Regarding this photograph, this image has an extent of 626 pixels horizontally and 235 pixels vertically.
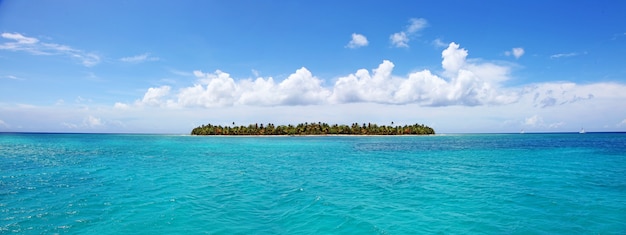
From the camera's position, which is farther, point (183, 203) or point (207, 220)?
point (183, 203)

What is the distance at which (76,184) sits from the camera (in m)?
22.6

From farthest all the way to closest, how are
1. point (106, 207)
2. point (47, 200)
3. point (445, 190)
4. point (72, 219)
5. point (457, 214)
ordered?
point (445, 190), point (47, 200), point (106, 207), point (457, 214), point (72, 219)

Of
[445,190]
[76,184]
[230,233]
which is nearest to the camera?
[230,233]

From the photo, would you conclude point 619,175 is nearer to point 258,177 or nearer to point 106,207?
point 258,177

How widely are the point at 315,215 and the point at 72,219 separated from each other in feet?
35.4

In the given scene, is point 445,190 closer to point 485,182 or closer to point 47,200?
point 485,182

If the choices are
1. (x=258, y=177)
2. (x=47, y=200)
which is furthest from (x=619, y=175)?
(x=47, y=200)

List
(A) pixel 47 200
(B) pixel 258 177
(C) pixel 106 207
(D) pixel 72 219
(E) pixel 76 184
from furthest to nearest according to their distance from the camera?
(B) pixel 258 177
(E) pixel 76 184
(A) pixel 47 200
(C) pixel 106 207
(D) pixel 72 219

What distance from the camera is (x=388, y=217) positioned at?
48.4 feet

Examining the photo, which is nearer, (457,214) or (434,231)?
(434,231)

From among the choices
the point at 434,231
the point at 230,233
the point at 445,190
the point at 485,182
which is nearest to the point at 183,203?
the point at 230,233

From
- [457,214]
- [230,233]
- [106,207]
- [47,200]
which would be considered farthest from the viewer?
[47,200]

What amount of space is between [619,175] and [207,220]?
33.2m

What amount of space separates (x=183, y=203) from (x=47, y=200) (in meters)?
7.56
